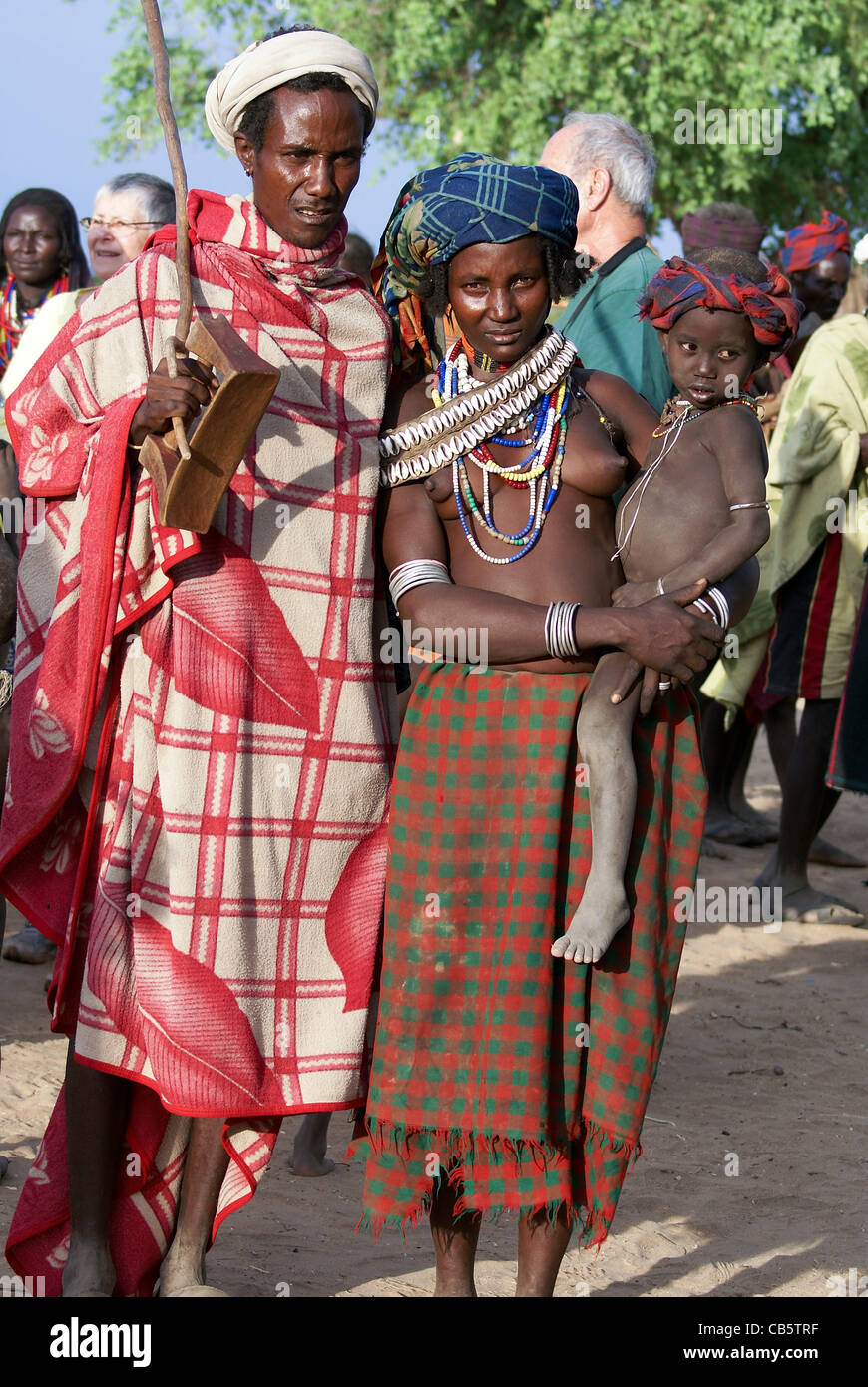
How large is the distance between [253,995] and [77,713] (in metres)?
0.62

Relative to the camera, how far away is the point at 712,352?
2.87 meters

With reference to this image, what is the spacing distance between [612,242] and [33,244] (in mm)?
3100

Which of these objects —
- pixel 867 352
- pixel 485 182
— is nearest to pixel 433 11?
pixel 867 352

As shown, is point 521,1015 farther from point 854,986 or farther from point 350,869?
point 854,986

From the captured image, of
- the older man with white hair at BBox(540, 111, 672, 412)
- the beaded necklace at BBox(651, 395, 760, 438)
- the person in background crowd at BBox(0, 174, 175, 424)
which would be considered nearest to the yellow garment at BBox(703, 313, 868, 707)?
the older man with white hair at BBox(540, 111, 672, 412)

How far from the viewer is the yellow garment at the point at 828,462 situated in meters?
6.33

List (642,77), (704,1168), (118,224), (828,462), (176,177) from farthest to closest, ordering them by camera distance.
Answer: (642,77) < (828,462) < (118,224) < (704,1168) < (176,177)

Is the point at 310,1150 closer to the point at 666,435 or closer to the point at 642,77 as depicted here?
the point at 666,435

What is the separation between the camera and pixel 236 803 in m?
2.88

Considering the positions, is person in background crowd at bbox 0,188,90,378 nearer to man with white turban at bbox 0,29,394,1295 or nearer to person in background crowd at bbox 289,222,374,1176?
person in background crowd at bbox 289,222,374,1176

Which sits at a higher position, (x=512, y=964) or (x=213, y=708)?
(x=213, y=708)

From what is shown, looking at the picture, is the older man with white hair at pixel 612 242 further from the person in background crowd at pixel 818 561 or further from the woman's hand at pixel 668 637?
the person in background crowd at pixel 818 561

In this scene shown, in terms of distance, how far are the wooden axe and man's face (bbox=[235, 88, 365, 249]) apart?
0.24m

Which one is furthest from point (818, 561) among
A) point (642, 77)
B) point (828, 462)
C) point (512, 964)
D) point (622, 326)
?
point (642, 77)
